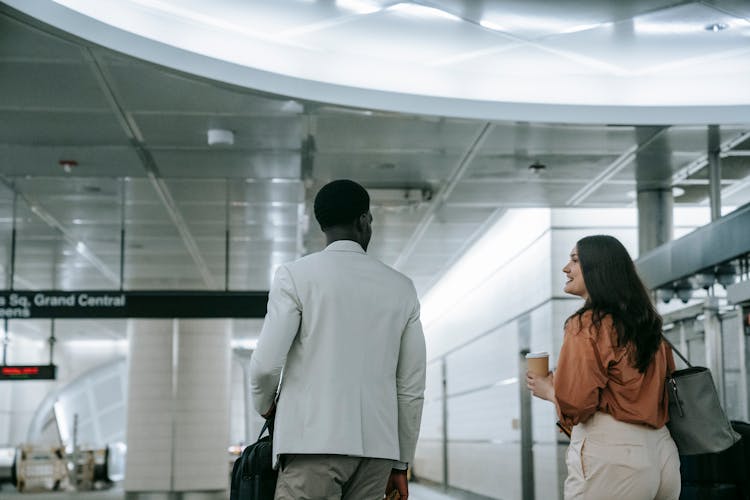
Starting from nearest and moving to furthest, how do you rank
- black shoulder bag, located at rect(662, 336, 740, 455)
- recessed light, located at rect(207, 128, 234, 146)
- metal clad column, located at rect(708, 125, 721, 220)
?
black shoulder bag, located at rect(662, 336, 740, 455) → recessed light, located at rect(207, 128, 234, 146) → metal clad column, located at rect(708, 125, 721, 220)

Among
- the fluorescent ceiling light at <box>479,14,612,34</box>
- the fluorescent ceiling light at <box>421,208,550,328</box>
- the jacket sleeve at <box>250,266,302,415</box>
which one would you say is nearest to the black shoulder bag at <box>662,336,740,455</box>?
the jacket sleeve at <box>250,266,302,415</box>

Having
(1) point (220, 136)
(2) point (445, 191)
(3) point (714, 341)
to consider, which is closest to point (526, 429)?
(2) point (445, 191)

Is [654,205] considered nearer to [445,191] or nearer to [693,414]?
[445,191]

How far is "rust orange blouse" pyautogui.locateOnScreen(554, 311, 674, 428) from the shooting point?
9.09 ft

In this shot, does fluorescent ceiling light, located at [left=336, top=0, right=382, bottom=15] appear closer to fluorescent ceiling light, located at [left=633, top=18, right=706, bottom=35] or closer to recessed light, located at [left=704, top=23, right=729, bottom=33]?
fluorescent ceiling light, located at [left=633, top=18, right=706, bottom=35]

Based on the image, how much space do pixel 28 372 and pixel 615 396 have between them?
11.8 metres

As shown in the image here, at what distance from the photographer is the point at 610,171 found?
1016 centimetres

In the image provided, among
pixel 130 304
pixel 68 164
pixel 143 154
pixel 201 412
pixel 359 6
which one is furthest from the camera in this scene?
pixel 201 412

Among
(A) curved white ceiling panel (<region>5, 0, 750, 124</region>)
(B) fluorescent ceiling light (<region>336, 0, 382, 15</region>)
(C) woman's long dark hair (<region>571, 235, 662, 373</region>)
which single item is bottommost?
(C) woman's long dark hair (<region>571, 235, 662, 373</region>)

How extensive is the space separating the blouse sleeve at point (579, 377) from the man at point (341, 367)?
388mm

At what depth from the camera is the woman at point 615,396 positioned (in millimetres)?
2760

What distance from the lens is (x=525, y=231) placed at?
14.1 m

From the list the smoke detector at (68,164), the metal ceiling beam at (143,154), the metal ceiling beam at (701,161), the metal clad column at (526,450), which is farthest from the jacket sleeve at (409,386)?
the metal clad column at (526,450)

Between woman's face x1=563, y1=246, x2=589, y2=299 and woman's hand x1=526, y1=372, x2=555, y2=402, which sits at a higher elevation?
woman's face x1=563, y1=246, x2=589, y2=299
